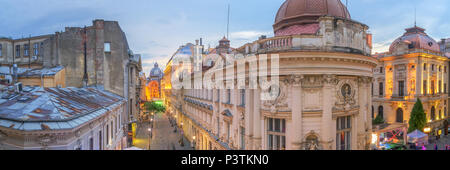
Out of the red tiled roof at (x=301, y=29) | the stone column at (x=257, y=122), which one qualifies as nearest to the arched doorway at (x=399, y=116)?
the red tiled roof at (x=301, y=29)

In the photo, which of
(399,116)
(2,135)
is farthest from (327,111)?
(399,116)

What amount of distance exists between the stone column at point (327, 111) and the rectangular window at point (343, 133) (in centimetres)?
140

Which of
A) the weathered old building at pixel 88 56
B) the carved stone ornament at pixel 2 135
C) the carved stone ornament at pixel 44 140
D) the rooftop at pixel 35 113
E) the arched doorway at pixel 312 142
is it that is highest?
the weathered old building at pixel 88 56

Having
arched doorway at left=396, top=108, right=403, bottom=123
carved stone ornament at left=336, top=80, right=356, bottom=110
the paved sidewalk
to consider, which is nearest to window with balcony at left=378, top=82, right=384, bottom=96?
arched doorway at left=396, top=108, right=403, bottom=123

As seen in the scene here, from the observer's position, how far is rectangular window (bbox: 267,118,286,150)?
14208mm

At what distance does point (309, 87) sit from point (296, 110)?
160cm

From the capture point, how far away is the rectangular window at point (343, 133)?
48.3 ft

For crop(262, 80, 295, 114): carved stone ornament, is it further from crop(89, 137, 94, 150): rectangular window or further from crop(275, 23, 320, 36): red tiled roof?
crop(89, 137, 94, 150): rectangular window

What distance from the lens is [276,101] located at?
14.1 metres

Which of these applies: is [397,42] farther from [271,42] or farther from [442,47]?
[271,42]

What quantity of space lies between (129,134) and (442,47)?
68069 millimetres

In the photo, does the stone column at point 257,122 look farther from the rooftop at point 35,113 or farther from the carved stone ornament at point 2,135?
the carved stone ornament at point 2,135

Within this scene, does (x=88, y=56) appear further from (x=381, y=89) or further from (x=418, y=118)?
(x=381, y=89)

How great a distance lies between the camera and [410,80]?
131ft
